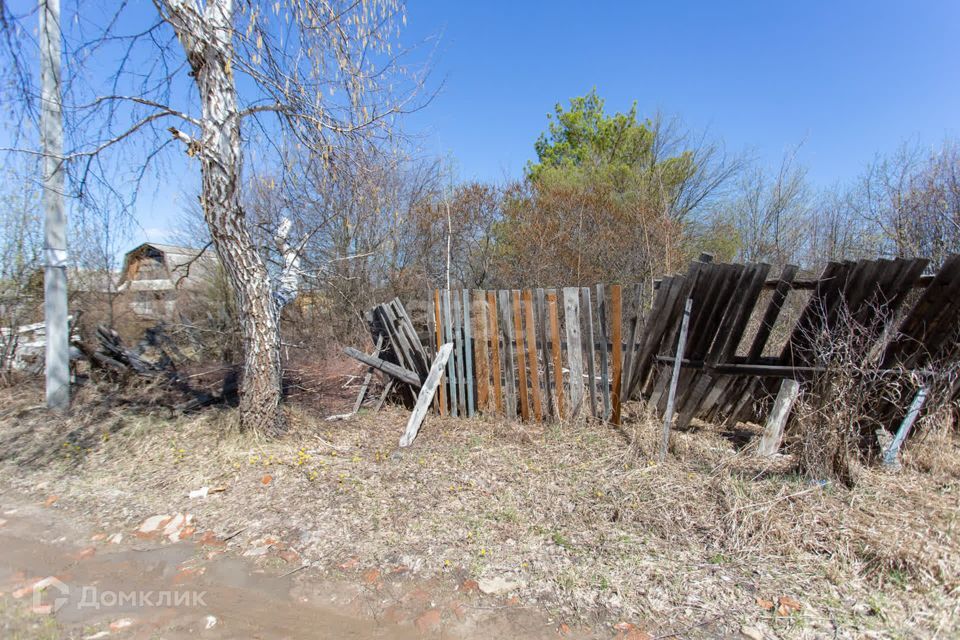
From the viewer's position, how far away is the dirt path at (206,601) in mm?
2621

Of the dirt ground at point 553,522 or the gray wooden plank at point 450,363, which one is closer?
the dirt ground at point 553,522

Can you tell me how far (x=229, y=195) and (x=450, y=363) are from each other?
2971mm

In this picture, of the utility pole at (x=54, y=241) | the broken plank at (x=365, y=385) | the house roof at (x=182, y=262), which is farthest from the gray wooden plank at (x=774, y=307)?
the house roof at (x=182, y=262)

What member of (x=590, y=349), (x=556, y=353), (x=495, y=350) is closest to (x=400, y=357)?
(x=495, y=350)

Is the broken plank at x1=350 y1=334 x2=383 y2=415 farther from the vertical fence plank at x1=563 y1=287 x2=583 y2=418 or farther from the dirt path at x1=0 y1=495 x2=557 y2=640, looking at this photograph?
the dirt path at x1=0 y1=495 x2=557 y2=640

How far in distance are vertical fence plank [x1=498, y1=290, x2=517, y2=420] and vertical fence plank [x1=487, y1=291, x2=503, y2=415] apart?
0.08 metres

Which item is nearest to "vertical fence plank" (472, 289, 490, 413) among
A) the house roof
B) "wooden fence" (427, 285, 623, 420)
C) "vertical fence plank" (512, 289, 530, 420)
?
"wooden fence" (427, 285, 623, 420)

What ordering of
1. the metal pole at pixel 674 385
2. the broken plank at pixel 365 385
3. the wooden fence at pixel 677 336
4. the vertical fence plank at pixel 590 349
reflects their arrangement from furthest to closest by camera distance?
the broken plank at pixel 365 385
the vertical fence plank at pixel 590 349
the metal pole at pixel 674 385
the wooden fence at pixel 677 336

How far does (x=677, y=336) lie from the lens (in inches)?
200

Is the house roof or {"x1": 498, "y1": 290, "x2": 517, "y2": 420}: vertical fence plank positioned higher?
the house roof

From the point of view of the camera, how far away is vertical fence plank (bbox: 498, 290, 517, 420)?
5.79m

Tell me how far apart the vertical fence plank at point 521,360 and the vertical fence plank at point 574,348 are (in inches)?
20.2

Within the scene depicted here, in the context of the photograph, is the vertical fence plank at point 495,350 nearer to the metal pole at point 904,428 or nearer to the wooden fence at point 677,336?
the wooden fence at point 677,336

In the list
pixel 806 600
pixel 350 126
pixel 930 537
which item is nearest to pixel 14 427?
pixel 350 126
